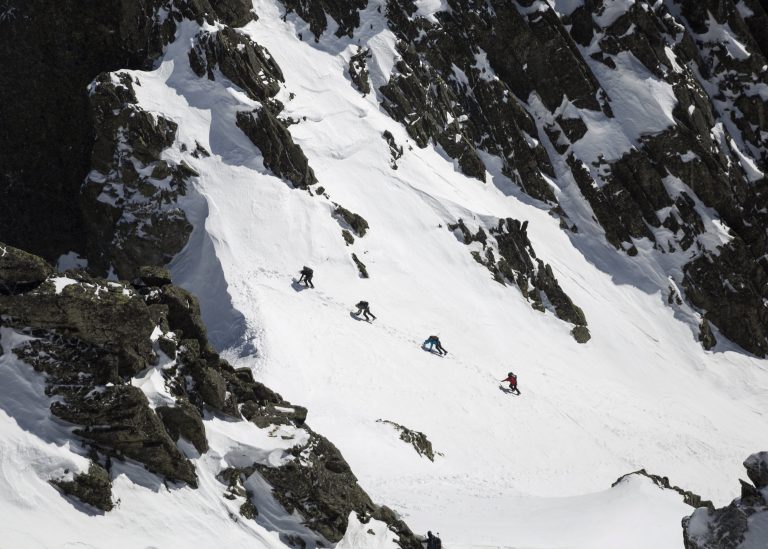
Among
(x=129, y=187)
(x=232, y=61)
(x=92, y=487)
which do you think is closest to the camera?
(x=92, y=487)

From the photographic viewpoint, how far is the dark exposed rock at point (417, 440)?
2275 centimetres

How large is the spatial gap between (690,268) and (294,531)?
161 ft

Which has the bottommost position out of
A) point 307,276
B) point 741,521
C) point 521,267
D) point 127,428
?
point 307,276

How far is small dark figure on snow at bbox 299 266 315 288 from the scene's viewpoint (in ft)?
102

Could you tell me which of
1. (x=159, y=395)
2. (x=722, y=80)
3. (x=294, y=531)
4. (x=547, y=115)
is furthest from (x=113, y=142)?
(x=722, y=80)

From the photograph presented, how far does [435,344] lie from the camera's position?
31.7 metres

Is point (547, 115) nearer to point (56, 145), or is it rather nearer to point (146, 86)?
point (146, 86)

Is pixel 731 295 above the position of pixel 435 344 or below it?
above

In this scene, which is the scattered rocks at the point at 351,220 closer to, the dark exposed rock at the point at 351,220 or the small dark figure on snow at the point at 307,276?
the dark exposed rock at the point at 351,220

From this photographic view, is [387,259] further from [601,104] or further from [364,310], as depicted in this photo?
[601,104]

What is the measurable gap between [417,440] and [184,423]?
1115 centimetres

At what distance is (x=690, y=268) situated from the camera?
54062mm

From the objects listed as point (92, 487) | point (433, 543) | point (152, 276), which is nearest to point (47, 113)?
point (152, 276)

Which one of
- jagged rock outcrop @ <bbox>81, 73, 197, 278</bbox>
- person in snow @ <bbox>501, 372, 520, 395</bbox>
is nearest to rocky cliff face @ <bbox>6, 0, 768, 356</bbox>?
jagged rock outcrop @ <bbox>81, 73, 197, 278</bbox>
